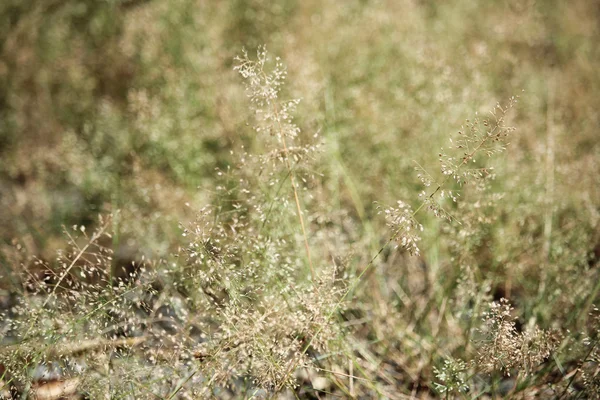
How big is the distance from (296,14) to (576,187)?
254 cm

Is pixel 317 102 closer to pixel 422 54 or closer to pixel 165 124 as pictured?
pixel 422 54

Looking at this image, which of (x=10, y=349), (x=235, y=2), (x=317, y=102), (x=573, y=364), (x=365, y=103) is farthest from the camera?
(x=235, y=2)

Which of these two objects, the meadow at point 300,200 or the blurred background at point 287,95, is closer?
the meadow at point 300,200

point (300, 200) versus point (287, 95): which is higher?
point (287, 95)

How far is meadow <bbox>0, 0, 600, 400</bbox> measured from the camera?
1.54 meters

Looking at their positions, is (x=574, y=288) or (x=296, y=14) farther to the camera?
(x=296, y=14)

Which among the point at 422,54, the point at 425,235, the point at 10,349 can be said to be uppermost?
the point at 422,54

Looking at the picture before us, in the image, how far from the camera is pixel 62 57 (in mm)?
3900

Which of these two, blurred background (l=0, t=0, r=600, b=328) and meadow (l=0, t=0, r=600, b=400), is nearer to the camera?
meadow (l=0, t=0, r=600, b=400)

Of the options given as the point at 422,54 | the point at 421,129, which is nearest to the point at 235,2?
the point at 422,54

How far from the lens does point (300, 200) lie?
1.99 meters

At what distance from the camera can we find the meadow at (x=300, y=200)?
1535mm

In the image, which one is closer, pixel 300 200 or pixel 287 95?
pixel 300 200

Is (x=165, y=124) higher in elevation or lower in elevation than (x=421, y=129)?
lower
